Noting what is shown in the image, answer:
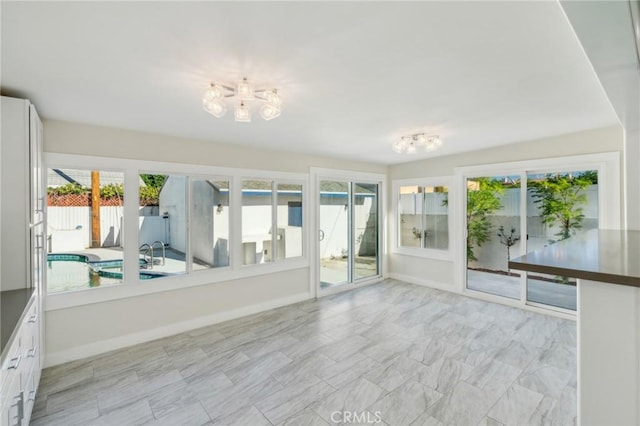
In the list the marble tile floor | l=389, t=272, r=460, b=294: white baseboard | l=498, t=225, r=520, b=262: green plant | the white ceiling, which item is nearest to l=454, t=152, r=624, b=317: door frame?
l=389, t=272, r=460, b=294: white baseboard

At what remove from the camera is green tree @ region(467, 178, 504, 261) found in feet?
14.7

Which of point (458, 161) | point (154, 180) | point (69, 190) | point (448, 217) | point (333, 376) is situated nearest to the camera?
point (333, 376)

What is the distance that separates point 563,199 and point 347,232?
320cm

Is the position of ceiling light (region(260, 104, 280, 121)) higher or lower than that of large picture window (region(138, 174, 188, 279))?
higher

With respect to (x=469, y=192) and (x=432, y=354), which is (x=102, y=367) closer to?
(x=432, y=354)

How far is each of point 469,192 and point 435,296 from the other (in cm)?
182

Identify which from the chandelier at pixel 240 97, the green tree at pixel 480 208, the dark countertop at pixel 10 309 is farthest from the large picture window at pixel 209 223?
the green tree at pixel 480 208

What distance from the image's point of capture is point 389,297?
4.68m

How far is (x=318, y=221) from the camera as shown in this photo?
474 cm

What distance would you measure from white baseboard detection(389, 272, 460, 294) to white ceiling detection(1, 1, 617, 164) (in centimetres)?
297

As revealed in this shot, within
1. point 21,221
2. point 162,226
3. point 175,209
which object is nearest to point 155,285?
point 162,226

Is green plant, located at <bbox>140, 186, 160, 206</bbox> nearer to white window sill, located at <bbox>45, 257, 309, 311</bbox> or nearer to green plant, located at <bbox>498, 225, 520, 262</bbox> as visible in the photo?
white window sill, located at <bbox>45, 257, 309, 311</bbox>

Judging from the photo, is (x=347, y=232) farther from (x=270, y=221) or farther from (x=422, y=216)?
(x=270, y=221)

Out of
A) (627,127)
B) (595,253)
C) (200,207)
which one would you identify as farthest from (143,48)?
(627,127)
